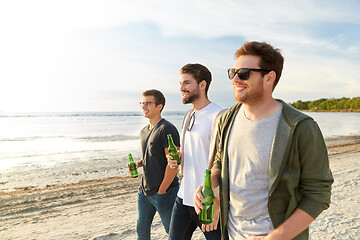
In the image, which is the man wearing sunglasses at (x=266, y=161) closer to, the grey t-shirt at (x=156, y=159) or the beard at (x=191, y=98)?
→ the beard at (x=191, y=98)

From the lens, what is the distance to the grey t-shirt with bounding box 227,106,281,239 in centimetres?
188

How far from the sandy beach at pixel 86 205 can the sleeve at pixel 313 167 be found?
12.8 feet

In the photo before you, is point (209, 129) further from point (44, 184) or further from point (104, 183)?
point (44, 184)

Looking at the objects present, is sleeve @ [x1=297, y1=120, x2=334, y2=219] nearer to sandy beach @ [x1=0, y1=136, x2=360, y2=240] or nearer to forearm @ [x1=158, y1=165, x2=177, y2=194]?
forearm @ [x1=158, y1=165, x2=177, y2=194]

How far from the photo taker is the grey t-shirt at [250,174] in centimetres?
188

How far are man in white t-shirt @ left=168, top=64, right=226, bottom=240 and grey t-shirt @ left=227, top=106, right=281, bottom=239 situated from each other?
973 mm

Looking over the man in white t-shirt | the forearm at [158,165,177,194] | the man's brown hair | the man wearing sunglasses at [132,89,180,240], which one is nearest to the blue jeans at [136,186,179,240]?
the man wearing sunglasses at [132,89,180,240]

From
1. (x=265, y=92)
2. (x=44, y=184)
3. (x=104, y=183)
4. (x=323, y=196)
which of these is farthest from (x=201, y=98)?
(x=44, y=184)

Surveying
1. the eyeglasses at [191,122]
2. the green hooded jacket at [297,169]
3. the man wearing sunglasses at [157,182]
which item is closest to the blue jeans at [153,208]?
the man wearing sunglasses at [157,182]

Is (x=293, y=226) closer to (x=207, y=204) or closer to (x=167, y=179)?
(x=207, y=204)

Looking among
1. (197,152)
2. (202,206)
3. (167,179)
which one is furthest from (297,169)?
(167,179)

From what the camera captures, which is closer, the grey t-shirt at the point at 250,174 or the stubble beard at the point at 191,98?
the grey t-shirt at the point at 250,174

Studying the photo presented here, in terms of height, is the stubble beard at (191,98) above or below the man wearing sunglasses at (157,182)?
above

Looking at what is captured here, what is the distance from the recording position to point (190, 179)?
10.4 ft
